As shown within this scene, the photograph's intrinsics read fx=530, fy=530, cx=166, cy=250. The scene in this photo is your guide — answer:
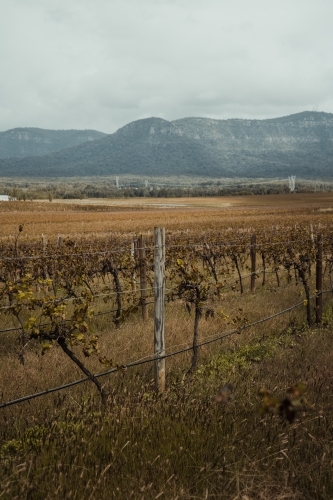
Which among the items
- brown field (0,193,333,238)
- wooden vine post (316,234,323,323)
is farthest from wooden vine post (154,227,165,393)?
brown field (0,193,333,238)

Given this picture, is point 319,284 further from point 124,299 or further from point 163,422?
point 163,422

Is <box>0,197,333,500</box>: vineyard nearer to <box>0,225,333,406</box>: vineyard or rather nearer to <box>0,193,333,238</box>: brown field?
<box>0,225,333,406</box>: vineyard

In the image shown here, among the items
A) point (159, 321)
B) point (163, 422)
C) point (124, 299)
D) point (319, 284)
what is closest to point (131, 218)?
point (124, 299)

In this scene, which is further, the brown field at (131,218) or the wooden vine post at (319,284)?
the brown field at (131,218)

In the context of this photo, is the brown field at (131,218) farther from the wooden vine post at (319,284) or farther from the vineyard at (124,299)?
the wooden vine post at (319,284)

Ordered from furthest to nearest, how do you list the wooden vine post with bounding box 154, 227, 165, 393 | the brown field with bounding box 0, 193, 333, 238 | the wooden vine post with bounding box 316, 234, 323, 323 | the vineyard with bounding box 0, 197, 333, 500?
1. the brown field with bounding box 0, 193, 333, 238
2. the wooden vine post with bounding box 316, 234, 323, 323
3. the wooden vine post with bounding box 154, 227, 165, 393
4. the vineyard with bounding box 0, 197, 333, 500

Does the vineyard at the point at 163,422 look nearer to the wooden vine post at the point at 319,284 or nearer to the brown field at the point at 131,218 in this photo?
the wooden vine post at the point at 319,284

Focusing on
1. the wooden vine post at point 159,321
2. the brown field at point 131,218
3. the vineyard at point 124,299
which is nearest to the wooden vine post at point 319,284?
the vineyard at point 124,299

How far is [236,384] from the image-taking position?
235 inches

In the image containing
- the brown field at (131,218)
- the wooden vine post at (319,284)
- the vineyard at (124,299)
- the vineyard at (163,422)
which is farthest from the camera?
the brown field at (131,218)

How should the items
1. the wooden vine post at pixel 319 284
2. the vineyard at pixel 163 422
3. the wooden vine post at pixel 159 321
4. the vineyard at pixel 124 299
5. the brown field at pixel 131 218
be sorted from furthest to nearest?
the brown field at pixel 131 218, the wooden vine post at pixel 319 284, the wooden vine post at pixel 159 321, the vineyard at pixel 124 299, the vineyard at pixel 163 422

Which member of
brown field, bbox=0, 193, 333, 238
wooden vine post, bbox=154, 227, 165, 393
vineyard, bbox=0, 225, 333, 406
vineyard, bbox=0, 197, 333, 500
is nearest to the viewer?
vineyard, bbox=0, 197, 333, 500

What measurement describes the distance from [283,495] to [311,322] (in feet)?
25.8

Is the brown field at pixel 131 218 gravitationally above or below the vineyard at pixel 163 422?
below
